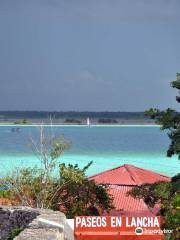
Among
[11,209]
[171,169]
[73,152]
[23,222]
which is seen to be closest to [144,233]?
[23,222]

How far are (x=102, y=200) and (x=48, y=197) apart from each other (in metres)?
1.67

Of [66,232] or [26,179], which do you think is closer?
[66,232]

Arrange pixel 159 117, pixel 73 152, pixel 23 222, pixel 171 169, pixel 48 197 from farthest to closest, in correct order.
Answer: pixel 73 152, pixel 171 169, pixel 48 197, pixel 159 117, pixel 23 222

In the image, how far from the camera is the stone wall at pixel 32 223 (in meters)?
8.64

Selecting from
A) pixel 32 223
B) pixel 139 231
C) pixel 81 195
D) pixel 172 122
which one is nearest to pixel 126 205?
pixel 81 195

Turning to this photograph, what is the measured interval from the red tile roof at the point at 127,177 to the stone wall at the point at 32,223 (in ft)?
40.8

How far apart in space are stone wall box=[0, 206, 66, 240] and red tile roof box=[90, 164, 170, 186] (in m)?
12.4

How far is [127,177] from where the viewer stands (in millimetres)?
23984

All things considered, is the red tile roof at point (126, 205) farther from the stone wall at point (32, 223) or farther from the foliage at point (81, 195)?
the stone wall at point (32, 223)

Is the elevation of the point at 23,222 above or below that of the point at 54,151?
below

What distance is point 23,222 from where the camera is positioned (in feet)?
33.5

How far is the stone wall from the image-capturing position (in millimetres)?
8641

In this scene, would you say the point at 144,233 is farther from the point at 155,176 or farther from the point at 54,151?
the point at 155,176

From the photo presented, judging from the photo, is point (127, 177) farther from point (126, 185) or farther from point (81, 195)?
point (81, 195)
